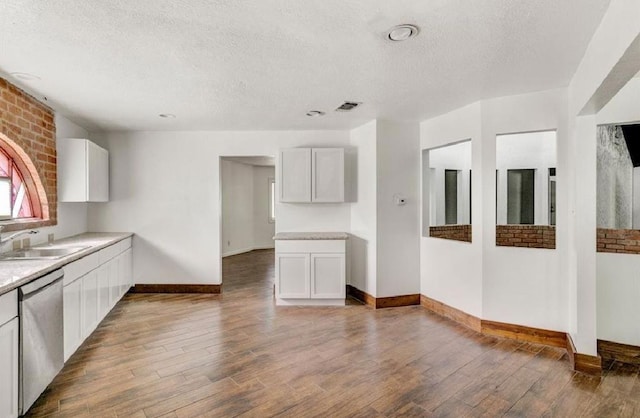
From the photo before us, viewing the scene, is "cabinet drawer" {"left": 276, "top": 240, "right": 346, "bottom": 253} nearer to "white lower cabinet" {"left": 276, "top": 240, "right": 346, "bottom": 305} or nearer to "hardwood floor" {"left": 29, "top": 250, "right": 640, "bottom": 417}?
"white lower cabinet" {"left": 276, "top": 240, "right": 346, "bottom": 305}

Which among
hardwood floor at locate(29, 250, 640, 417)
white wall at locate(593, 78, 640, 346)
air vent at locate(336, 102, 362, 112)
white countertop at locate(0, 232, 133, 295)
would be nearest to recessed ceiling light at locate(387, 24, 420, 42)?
air vent at locate(336, 102, 362, 112)

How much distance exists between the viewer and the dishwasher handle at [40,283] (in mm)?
2106

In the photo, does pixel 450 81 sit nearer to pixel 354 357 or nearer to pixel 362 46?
pixel 362 46

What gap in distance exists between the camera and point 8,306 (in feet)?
6.42

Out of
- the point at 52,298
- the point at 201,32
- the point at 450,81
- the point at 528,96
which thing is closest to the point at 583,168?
the point at 528,96

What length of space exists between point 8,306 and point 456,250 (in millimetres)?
3864

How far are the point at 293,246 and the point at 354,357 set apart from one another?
1.81m

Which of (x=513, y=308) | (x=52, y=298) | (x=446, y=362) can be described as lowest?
(x=446, y=362)

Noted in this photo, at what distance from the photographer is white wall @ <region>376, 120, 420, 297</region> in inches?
173

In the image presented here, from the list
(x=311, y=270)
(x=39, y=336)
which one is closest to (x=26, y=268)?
(x=39, y=336)

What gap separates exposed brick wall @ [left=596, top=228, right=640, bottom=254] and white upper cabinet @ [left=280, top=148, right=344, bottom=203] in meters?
2.78

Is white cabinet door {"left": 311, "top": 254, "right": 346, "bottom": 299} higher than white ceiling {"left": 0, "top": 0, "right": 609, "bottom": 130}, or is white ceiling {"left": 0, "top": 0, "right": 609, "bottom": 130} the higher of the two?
white ceiling {"left": 0, "top": 0, "right": 609, "bottom": 130}

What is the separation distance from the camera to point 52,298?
245 cm

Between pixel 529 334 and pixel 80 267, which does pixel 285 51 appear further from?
pixel 529 334
